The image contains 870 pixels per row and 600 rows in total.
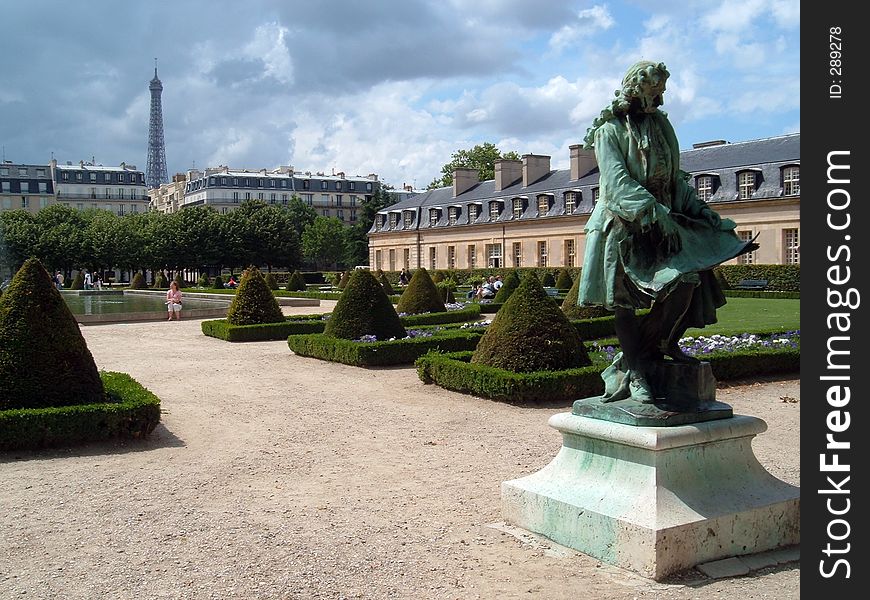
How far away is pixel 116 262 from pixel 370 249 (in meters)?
18.4

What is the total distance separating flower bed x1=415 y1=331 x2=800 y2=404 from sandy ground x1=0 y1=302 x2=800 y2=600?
0.25 metres

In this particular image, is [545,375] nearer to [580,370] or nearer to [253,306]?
[580,370]

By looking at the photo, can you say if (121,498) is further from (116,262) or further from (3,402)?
(116,262)

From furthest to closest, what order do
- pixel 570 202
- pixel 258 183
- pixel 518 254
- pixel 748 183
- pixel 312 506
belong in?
pixel 258 183 → pixel 518 254 → pixel 570 202 → pixel 748 183 → pixel 312 506

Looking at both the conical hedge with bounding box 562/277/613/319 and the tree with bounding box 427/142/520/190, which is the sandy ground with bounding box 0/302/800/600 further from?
the tree with bounding box 427/142/520/190

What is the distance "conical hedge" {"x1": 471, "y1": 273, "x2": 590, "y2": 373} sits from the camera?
9875mm

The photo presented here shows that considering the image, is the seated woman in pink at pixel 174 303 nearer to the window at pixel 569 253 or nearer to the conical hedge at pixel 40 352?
the conical hedge at pixel 40 352

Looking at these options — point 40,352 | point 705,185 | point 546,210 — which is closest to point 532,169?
point 546,210

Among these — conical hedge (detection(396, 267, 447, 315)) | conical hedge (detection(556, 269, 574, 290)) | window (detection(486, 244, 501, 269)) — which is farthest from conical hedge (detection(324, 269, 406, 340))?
window (detection(486, 244, 501, 269))

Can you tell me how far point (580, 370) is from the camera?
9.61 meters

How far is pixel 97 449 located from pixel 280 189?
303 feet

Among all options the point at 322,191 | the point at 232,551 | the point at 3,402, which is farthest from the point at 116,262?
the point at 232,551

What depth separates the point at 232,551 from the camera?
471 centimetres
